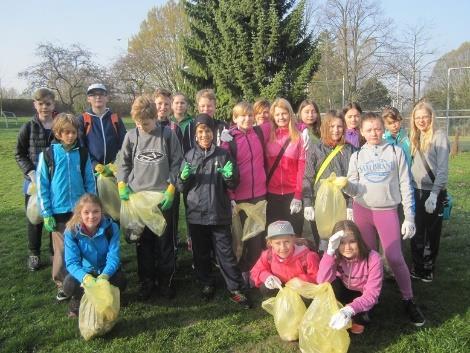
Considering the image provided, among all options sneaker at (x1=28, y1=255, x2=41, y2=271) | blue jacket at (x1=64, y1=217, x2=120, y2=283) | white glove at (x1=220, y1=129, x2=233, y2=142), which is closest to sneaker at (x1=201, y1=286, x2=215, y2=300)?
blue jacket at (x1=64, y1=217, x2=120, y2=283)

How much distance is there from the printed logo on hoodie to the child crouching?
225cm

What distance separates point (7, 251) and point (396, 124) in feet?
17.0

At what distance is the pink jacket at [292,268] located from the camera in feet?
11.3

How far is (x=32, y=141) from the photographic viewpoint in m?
4.33

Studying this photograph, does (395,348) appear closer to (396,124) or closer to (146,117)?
(396,124)

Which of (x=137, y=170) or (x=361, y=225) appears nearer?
(x=361, y=225)

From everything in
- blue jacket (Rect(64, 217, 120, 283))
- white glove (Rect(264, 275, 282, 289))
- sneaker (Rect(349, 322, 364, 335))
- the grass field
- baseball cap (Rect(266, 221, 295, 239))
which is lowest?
the grass field

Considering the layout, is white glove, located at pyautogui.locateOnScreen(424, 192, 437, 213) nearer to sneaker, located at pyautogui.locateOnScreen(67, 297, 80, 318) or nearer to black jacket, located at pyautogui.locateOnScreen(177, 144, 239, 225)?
black jacket, located at pyautogui.locateOnScreen(177, 144, 239, 225)

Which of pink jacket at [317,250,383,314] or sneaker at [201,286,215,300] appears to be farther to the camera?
sneaker at [201,286,215,300]

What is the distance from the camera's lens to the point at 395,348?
3062mm

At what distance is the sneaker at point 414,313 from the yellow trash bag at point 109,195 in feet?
9.45

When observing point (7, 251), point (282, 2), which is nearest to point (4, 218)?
point (7, 251)

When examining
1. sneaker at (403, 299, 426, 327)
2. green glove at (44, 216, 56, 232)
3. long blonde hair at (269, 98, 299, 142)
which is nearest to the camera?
sneaker at (403, 299, 426, 327)

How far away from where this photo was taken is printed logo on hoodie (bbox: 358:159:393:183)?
349 cm
